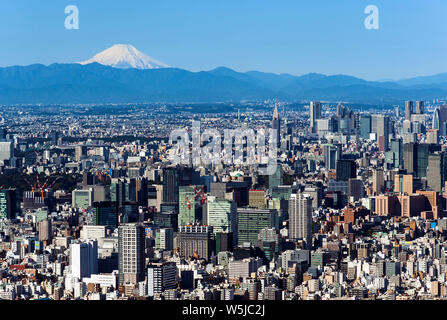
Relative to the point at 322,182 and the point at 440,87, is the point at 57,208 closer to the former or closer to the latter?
the point at 322,182

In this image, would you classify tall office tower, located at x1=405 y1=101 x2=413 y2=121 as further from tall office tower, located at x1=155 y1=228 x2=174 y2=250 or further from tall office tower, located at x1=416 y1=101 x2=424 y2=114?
tall office tower, located at x1=155 y1=228 x2=174 y2=250

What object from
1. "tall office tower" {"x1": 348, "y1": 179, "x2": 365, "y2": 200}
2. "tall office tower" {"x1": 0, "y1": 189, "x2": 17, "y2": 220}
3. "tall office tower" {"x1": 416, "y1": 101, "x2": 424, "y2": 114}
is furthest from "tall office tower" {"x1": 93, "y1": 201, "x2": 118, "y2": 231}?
"tall office tower" {"x1": 416, "y1": 101, "x2": 424, "y2": 114}

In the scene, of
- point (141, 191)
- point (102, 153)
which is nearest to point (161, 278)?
point (141, 191)

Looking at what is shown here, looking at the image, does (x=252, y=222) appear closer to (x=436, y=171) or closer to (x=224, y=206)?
(x=224, y=206)

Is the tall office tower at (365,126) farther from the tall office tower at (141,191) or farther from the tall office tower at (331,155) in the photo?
the tall office tower at (141,191)

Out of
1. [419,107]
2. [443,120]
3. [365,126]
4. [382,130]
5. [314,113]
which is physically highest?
[419,107]

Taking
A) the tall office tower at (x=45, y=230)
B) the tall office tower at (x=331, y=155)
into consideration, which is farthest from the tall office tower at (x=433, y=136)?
the tall office tower at (x=45, y=230)
